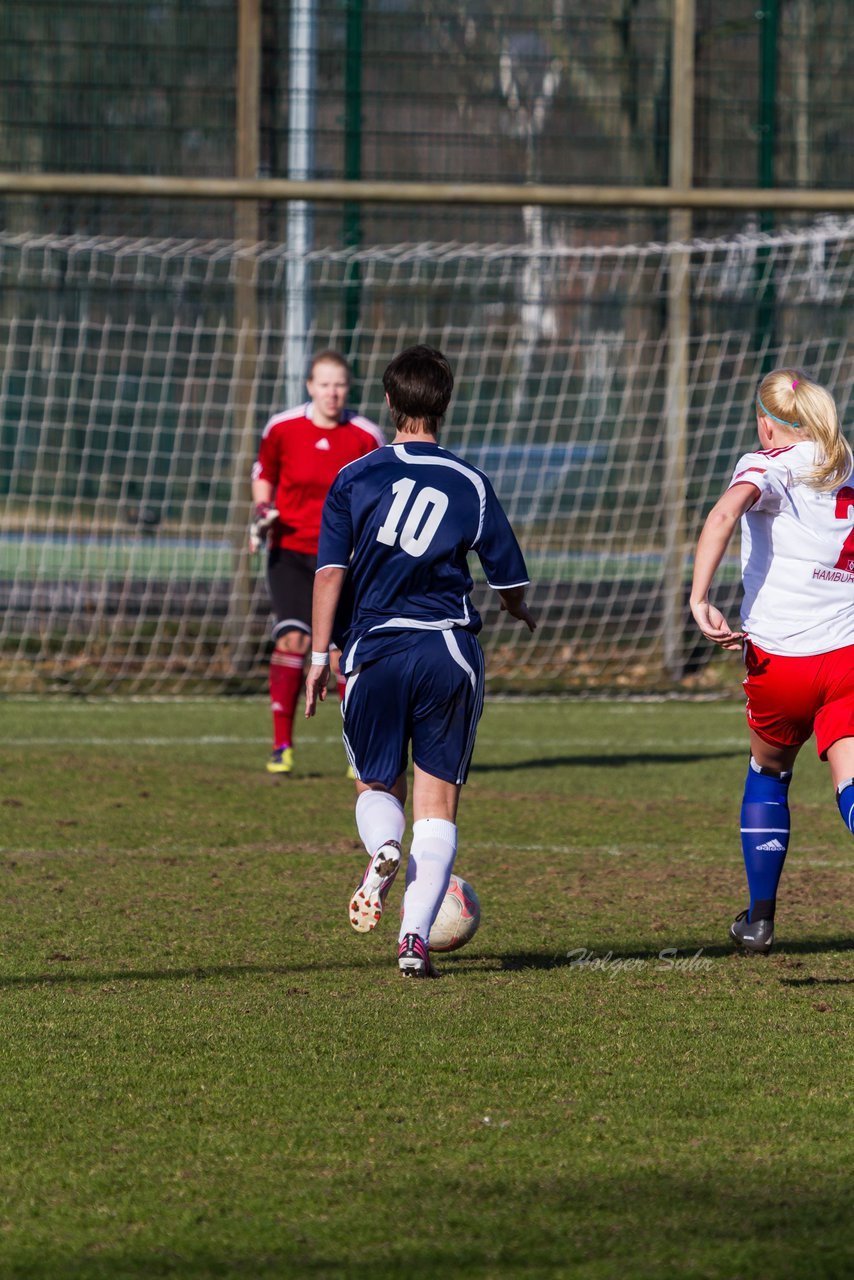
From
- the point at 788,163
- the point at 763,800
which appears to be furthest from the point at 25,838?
the point at 788,163

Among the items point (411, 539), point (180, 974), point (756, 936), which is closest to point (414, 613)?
point (411, 539)

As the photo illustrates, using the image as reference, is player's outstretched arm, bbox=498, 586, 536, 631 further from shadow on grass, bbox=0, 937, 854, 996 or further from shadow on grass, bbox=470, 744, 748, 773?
shadow on grass, bbox=470, 744, 748, 773

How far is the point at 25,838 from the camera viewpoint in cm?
726

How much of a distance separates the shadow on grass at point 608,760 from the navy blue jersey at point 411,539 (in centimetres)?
450

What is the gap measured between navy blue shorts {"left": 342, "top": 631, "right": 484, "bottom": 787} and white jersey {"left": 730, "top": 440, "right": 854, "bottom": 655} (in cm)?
91

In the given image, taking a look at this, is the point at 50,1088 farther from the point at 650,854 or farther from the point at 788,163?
the point at 788,163

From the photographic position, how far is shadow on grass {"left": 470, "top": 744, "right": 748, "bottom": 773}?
954 centimetres

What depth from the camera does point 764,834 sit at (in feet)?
17.4

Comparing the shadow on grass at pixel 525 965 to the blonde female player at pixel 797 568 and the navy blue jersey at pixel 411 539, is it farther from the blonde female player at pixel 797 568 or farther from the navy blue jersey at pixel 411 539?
the navy blue jersey at pixel 411 539

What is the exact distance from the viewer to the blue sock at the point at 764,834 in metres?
5.30

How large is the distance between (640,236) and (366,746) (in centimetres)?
1018

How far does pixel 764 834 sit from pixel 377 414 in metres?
9.29

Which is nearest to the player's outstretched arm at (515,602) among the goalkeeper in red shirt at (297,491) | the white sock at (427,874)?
the white sock at (427,874)

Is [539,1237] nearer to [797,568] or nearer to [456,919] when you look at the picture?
[456,919]
